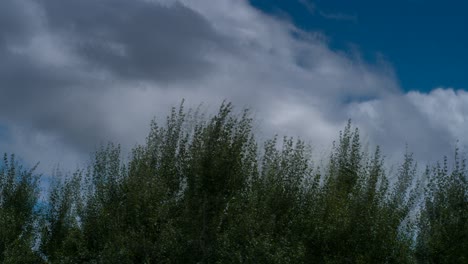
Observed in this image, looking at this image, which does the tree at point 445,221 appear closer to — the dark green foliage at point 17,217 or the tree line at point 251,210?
the tree line at point 251,210

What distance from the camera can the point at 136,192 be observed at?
41.3 metres

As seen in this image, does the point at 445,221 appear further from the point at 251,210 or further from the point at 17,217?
the point at 17,217

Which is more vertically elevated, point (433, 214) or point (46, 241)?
point (433, 214)

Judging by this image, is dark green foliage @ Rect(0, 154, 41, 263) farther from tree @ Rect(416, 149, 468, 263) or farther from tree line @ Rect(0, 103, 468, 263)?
tree @ Rect(416, 149, 468, 263)

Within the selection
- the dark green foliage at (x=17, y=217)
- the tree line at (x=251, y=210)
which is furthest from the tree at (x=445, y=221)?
the dark green foliage at (x=17, y=217)

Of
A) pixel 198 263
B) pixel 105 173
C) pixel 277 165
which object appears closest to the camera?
pixel 198 263

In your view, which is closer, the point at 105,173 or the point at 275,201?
the point at 275,201

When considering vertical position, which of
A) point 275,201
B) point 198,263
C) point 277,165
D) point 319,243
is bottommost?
point 198,263

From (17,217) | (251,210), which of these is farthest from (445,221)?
(17,217)

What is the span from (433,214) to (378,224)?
987 cm

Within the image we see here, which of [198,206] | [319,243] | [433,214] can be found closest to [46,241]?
[198,206]

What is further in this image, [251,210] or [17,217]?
[17,217]

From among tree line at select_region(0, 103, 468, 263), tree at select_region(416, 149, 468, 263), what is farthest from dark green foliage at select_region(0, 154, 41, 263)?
tree at select_region(416, 149, 468, 263)

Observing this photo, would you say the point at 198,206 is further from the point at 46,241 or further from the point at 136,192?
the point at 46,241
